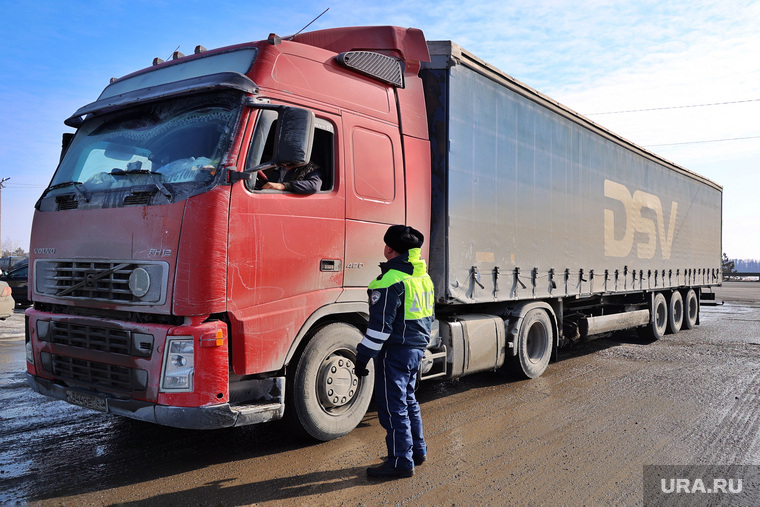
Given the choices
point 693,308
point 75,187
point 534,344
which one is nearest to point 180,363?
point 75,187

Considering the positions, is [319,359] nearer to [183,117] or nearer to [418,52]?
[183,117]

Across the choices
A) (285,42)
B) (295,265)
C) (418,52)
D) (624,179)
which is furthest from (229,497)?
(624,179)

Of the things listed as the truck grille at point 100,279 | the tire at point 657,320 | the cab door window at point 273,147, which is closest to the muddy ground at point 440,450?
Answer: the truck grille at point 100,279

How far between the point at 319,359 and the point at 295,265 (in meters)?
0.79

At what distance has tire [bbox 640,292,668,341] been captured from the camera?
11.5 metres

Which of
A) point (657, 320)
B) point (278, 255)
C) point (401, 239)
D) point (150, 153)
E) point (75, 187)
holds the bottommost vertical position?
point (657, 320)

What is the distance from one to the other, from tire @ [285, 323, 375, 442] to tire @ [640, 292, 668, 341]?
8.86 m

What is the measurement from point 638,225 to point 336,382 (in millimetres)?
7986

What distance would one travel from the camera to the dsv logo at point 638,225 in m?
9.23

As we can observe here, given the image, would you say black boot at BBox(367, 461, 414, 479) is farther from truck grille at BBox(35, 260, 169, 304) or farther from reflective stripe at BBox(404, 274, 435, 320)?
truck grille at BBox(35, 260, 169, 304)

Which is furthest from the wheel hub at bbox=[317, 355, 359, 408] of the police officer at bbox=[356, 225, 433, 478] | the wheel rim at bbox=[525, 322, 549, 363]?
the wheel rim at bbox=[525, 322, 549, 363]

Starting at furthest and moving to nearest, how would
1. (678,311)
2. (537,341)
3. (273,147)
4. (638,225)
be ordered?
(678,311)
(638,225)
(537,341)
(273,147)

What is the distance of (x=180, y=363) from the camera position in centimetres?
358

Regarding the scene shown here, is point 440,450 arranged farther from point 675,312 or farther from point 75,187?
point 675,312
